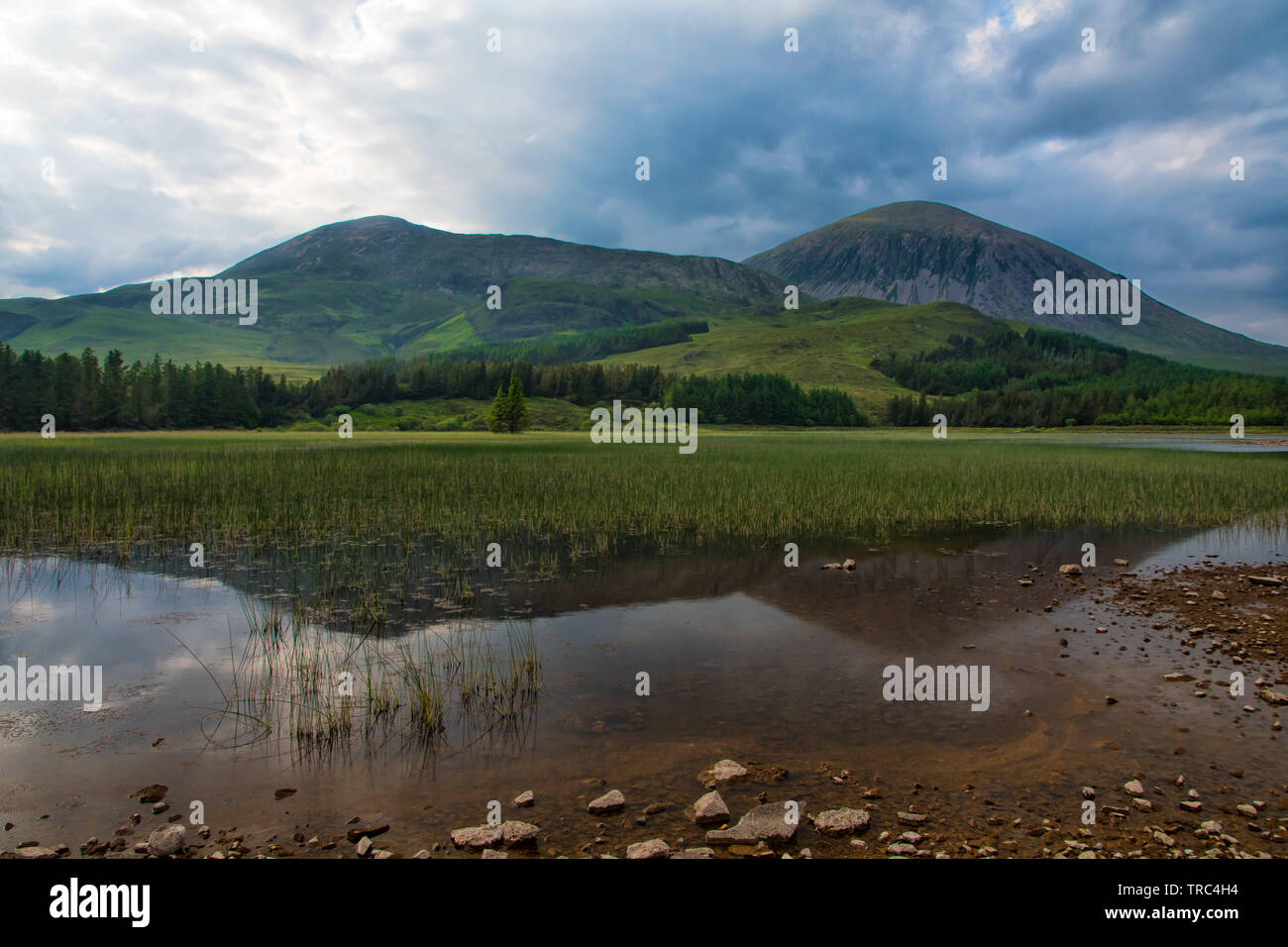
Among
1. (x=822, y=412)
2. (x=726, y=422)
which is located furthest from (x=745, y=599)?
(x=822, y=412)

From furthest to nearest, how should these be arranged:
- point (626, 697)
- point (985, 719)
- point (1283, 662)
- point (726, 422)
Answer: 1. point (726, 422)
2. point (1283, 662)
3. point (626, 697)
4. point (985, 719)

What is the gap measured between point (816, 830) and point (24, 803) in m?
6.99

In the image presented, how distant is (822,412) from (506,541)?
516ft

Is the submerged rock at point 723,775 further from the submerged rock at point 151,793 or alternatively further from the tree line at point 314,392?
the tree line at point 314,392

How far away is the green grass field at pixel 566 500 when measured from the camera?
66.8ft

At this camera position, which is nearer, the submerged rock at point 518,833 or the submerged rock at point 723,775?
the submerged rock at point 518,833

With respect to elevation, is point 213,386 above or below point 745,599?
above

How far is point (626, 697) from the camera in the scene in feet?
29.1

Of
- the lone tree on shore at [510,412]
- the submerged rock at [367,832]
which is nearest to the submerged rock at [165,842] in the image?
the submerged rock at [367,832]

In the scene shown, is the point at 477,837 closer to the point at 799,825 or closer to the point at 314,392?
the point at 799,825
